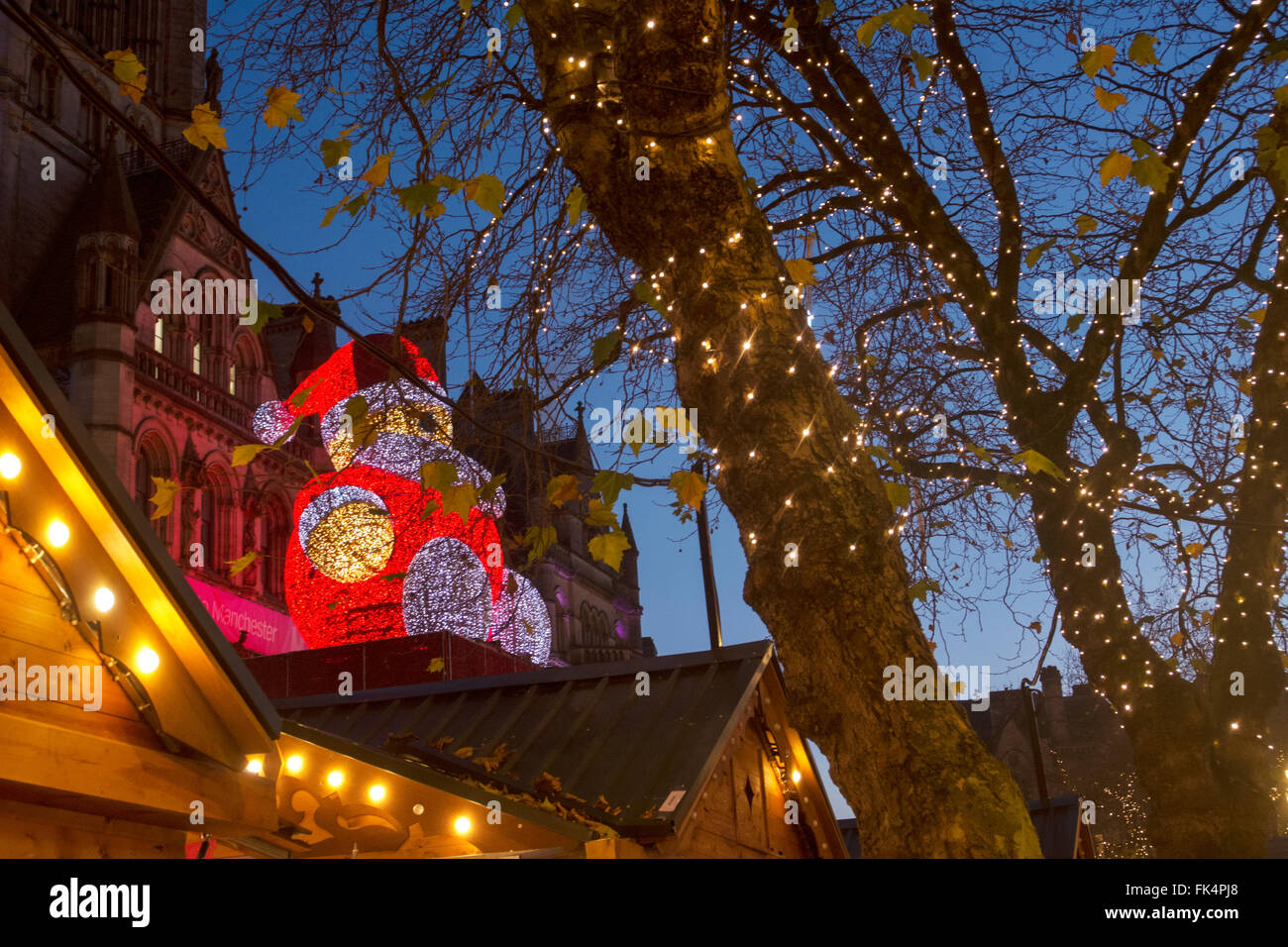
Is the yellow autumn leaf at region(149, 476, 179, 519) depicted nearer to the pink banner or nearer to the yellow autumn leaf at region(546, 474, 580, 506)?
the yellow autumn leaf at region(546, 474, 580, 506)

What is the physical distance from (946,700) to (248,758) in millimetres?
2902

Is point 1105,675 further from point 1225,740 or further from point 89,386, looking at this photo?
point 89,386

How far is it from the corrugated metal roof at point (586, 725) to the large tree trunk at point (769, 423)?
13.8 ft

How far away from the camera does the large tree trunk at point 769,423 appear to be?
12.4 ft

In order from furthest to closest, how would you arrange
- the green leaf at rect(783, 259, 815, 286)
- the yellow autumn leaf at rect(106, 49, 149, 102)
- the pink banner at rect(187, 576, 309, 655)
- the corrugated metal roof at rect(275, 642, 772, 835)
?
1. the pink banner at rect(187, 576, 309, 655)
2. the corrugated metal roof at rect(275, 642, 772, 835)
3. the green leaf at rect(783, 259, 815, 286)
4. the yellow autumn leaf at rect(106, 49, 149, 102)

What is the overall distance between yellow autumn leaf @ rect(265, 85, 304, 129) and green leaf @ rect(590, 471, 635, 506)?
230cm

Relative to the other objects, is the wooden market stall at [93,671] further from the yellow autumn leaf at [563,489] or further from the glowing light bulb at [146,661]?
the yellow autumn leaf at [563,489]

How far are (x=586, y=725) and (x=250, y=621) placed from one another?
2122 centimetres

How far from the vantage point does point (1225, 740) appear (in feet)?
21.9

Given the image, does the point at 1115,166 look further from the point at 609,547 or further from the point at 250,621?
the point at 250,621

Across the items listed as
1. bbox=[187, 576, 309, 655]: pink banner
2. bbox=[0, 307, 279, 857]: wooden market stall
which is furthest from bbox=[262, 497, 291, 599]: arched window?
bbox=[0, 307, 279, 857]: wooden market stall

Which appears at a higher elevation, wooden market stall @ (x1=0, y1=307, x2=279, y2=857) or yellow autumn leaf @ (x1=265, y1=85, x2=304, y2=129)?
yellow autumn leaf @ (x1=265, y1=85, x2=304, y2=129)

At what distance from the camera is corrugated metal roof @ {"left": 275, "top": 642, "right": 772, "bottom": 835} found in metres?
8.46
